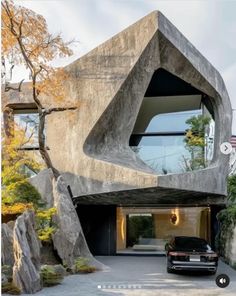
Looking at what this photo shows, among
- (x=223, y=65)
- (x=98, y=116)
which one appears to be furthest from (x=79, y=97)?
(x=223, y=65)

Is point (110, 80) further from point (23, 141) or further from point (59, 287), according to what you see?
point (59, 287)

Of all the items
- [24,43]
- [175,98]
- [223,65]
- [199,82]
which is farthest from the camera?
[175,98]

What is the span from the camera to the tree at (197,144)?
11.3 metres

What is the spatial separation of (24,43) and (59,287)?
237 inches

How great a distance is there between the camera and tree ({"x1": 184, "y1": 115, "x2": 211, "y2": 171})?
1126 cm

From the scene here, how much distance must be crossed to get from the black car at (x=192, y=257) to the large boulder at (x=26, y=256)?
8.37 feet

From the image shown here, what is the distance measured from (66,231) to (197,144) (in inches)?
184

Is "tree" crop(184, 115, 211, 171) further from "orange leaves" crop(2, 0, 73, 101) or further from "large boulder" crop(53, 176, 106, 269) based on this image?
"orange leaves" crop(2, 0, 73, 101)

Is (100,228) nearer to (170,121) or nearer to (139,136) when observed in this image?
(139,136)

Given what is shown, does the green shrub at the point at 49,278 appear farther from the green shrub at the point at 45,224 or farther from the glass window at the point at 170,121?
the glass window at the point at 170,121

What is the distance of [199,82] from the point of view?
12195 millimetres

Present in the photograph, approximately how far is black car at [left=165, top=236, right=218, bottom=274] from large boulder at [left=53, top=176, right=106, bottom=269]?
2.73 meters

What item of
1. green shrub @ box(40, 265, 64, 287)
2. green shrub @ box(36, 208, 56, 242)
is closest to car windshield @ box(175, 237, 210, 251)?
green shrub @ box(40, 265, 64, 287)

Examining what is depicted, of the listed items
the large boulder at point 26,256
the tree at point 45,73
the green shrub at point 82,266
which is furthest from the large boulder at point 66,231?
the large boulder at point 26,256
